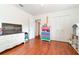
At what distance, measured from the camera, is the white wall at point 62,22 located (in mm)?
4011

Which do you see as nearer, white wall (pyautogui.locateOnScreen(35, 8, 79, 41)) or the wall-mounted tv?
the wall-mounted tv

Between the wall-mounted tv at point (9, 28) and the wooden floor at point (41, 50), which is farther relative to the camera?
the wall-mounted tv at point (9, 28)

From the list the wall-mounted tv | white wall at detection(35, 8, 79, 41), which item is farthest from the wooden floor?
white wall at detection(35, 8, 79, 41)

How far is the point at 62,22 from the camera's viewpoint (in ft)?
14.3

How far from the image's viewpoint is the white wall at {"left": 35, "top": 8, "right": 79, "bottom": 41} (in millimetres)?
4011

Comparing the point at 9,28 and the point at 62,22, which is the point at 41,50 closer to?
the point at 9,28

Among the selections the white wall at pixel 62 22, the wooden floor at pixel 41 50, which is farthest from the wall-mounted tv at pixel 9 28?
the white wall at pixel 62 22

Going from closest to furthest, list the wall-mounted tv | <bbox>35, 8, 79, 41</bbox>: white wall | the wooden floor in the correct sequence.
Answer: the wooden floor, the wall-mounted tv, <bbox>35, 8, 79, 41</bbox>: white wall

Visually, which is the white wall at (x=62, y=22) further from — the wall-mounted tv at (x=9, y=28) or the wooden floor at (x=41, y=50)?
the wall-mounted tv at (x=9, y=28)

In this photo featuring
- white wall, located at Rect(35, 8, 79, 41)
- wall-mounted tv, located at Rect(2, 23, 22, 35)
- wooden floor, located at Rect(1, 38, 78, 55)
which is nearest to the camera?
wooden floor, located at Rect(1, 38, 78, 55)

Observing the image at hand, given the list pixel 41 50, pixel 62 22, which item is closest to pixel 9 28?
pixel 41 50

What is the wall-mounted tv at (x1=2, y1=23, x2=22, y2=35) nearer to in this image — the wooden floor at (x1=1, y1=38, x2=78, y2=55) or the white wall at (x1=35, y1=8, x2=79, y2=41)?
the wooden floor at (x1=1, y1=38, x2=78, y2=55)

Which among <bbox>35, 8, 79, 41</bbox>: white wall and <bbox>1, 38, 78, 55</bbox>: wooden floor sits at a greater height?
<bbox>35, 8, 79, 41</bbox>: white wall
